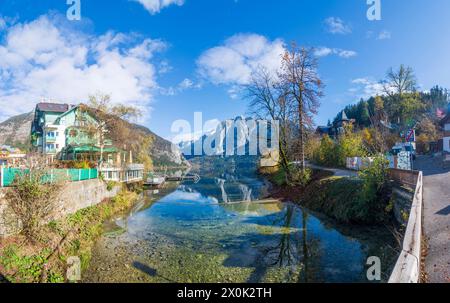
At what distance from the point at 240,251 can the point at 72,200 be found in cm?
1230

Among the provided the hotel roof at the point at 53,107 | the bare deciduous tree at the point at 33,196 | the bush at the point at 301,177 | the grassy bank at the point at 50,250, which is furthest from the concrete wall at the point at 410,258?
the hotel roof at the point at 53,107

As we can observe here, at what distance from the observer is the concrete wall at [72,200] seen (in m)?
10.7

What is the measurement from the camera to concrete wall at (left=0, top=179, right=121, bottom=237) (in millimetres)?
10688

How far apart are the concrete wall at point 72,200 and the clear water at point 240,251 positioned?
9.55 feet

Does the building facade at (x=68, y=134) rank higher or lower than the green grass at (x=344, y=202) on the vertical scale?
higher

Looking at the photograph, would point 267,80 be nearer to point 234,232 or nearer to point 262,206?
point 262,206

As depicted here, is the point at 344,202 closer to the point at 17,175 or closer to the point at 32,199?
the point at 32,199

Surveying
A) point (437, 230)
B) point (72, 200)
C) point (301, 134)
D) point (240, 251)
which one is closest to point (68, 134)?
point (72, 200)

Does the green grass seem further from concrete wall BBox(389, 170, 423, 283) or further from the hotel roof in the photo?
the hotel roof

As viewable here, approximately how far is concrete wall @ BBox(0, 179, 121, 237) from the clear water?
2911mm

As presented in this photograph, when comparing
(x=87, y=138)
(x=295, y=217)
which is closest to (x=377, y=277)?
(x=295, y=217)

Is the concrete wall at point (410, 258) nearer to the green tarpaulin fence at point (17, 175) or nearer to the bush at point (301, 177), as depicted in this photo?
the green tarpaulin fence at point (17, 175)
